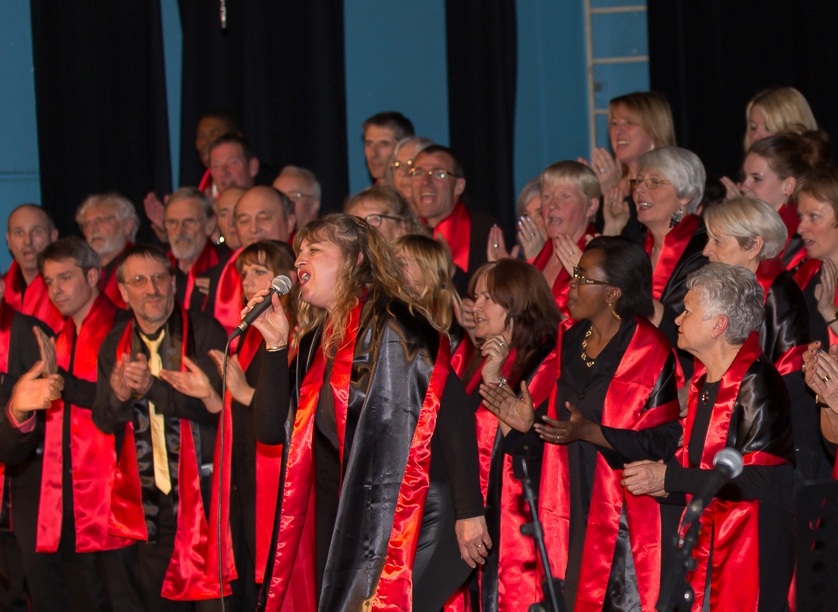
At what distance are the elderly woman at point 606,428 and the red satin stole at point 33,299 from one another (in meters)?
2.91

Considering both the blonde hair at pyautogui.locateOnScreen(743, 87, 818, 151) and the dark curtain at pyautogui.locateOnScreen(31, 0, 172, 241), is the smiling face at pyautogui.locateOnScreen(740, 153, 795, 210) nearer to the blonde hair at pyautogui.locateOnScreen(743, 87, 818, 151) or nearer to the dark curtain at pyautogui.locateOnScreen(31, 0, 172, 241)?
the blonde hair at pyautogui.locateOnScreen(743, 87, 818, 151)

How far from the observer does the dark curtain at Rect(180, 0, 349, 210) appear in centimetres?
726

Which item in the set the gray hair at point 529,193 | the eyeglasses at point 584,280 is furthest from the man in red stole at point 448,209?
the eyeglasses at point 584,280

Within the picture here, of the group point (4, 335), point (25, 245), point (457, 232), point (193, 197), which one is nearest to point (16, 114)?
point (25, 245)

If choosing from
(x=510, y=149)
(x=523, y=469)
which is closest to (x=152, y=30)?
(x=510, y=149)

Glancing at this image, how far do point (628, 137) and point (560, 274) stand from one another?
3.05 feet

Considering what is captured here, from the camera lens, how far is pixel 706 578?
3.26 m

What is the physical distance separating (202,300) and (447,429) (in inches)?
103

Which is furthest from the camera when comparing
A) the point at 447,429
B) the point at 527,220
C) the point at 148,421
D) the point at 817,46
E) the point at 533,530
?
the point at 817,46

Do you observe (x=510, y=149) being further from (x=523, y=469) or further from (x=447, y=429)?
(x=523, y=469)

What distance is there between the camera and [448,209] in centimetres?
548

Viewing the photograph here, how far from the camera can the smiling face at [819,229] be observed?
3.78m

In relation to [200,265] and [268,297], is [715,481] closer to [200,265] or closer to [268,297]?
[268,297]

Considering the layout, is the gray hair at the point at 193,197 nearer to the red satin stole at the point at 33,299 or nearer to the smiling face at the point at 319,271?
the red satin stole at the point at 33,299
